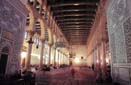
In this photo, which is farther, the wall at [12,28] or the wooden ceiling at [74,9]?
→ the wooden ceiling at [74,9]

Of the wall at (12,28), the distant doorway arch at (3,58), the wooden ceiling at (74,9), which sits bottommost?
the distant doorway arch at (3,58)

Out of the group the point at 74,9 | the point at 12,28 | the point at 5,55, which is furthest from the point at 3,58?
the point at 74,9

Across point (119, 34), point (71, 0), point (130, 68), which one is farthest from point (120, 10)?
point (71, 0)

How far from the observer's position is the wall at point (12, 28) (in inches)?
188

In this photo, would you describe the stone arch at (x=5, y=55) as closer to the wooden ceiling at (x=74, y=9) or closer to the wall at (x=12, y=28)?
the wall at (x=12, y=28)

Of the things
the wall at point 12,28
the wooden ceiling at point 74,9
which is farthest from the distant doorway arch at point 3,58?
the wooden ceiling at point 74,9

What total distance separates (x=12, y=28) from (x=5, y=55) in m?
1.13

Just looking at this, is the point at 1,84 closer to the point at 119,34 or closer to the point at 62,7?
the point at 119,34

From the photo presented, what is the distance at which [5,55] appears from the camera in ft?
16.5

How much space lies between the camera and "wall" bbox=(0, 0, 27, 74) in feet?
15.7

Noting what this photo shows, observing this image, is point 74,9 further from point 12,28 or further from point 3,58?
point 3,58

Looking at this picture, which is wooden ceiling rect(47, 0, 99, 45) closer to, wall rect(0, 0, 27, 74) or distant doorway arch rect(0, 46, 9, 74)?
→ wall rect(0, 0, 27, 74)

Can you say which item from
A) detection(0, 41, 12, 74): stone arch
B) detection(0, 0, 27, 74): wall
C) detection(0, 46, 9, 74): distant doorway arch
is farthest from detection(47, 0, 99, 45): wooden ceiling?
detection(0, 46, 9, 74): distant doorway arch

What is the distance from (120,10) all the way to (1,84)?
4.63 metres
